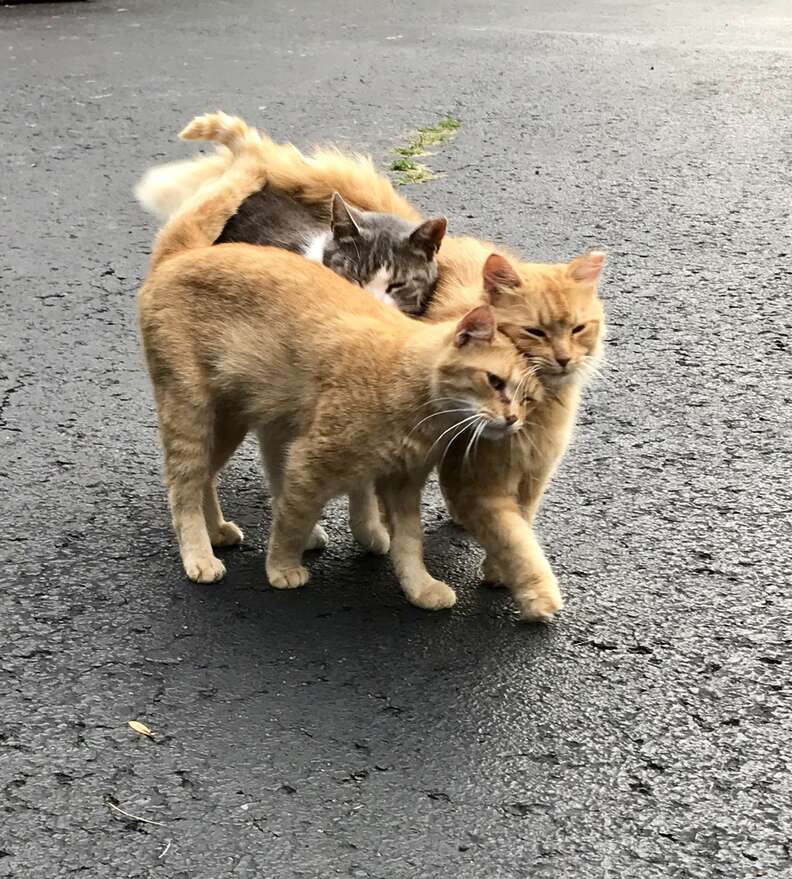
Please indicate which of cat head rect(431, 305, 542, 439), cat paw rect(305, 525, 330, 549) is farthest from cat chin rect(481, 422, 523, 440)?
Result: cat paw rect(305, 525, 330, 549)

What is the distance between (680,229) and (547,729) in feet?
12.7

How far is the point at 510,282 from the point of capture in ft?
9.86

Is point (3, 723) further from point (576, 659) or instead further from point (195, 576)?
point (576, 659)

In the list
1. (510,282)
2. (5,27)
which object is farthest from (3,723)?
(5,27)

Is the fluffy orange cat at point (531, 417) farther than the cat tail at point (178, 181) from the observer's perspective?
No

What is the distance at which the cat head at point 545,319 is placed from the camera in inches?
117

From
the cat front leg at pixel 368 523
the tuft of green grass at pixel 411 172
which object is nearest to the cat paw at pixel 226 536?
the cat front leg at pixel 368 523

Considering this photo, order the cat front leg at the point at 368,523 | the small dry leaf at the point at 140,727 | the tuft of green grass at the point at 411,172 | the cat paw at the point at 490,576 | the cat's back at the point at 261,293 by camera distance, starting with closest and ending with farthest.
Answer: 1. the small dry leaf at the point at 140,727
2. the cat's back at the point at 261,293
3. the cat paw at the point at 490,576
4. the cat front leg at the point at 368,523
5. the tuft of green grass at the point at 411,172

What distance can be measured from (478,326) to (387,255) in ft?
3.11

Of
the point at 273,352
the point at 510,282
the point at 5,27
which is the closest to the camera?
the point at 510,282

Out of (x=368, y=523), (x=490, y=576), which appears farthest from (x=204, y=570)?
(x=490, y=576)

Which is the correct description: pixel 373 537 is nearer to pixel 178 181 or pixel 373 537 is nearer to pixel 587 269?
pixel 587 269

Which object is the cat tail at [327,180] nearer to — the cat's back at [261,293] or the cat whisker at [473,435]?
the cat's back at [261,293]

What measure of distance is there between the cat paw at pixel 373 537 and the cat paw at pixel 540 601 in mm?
557
